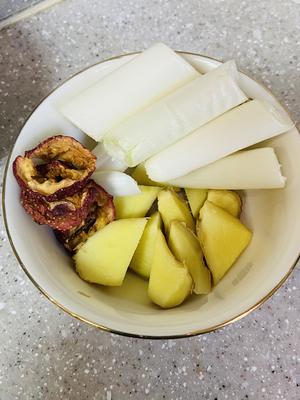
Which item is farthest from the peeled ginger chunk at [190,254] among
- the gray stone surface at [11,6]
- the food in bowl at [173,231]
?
the gray stone surface at [11,6]

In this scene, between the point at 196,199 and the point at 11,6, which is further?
the point at 11,6

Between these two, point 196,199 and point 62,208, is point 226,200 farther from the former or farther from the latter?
point 62,208

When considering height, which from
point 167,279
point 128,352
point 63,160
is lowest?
point 128,352

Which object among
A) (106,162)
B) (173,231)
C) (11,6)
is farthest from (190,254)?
(11,6)

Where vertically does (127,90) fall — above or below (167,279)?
above

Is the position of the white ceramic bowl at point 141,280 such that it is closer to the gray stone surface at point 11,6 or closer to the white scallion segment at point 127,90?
the white scallion segment at point 127,90

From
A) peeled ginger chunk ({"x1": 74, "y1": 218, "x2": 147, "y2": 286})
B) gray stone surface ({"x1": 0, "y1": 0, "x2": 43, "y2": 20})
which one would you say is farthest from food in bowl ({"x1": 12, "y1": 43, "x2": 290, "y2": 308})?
gray stone surface ({"x1": 0, "y1": 0, "x2": 43, "y2": 20})

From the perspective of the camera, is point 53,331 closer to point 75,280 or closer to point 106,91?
point 75,280
